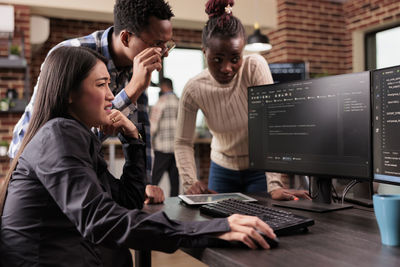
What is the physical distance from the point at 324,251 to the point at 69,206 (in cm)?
53

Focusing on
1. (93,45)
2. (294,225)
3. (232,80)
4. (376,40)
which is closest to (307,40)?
(376,40)

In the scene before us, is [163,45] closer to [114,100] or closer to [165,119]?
[114,100]

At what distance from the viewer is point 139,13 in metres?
1.50

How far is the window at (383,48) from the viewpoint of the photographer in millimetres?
5429

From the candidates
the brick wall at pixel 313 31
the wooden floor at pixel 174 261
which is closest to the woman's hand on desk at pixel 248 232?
the wooden floor at pixel 174 261

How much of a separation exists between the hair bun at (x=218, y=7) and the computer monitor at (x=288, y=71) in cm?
382

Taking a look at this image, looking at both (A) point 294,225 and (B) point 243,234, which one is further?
(A) point 294,225

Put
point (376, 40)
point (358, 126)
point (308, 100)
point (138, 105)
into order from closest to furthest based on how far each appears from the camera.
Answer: point (358, 126) → point (308, 100) → point (138, 105) → point (376, 40)

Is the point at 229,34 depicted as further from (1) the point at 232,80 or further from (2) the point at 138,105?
(2) the point at 138,105

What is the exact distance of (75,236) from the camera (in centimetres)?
92

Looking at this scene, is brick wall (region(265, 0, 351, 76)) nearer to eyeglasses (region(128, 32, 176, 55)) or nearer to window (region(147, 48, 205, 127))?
window (region(147, 48, 205, 127))

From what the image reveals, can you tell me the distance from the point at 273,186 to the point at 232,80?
20.5 inches

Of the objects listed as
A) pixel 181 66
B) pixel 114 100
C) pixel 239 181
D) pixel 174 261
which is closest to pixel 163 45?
pixel 114 100

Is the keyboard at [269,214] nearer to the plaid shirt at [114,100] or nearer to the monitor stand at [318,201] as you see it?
the monitor stand at [318,201]
